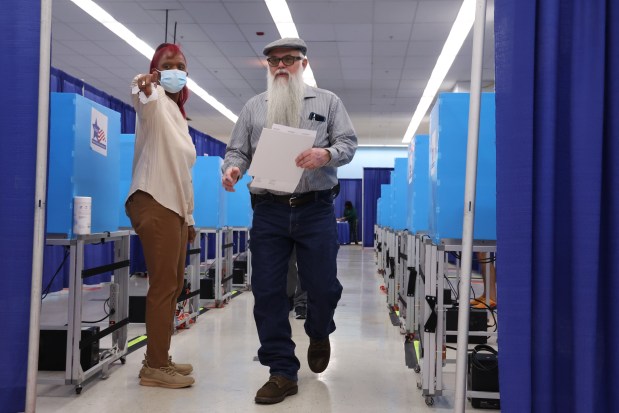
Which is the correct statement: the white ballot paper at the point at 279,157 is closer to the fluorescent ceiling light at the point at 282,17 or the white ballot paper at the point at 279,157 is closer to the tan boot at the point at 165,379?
the tan boot at the point at 165,379

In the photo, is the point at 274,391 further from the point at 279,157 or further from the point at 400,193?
the point at 400,193

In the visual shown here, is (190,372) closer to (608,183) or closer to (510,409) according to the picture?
(510,409)

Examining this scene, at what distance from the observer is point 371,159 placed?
19.5m

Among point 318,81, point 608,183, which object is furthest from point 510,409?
point 318,81

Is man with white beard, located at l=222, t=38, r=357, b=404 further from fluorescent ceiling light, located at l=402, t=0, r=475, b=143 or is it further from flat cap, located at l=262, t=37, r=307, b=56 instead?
fluorescent ceiling light, located at l=402, t=0, r=475, b=143

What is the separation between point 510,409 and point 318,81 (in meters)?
9.26

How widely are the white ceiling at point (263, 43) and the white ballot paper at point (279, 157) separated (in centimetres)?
417

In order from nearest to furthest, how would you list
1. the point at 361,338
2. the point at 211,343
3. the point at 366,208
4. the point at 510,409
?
the point at 510,409 → the point at 211,343 → the point at 361,338 → the point at 366,208

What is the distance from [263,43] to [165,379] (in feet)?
20.4

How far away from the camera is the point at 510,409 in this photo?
1374 millimetres

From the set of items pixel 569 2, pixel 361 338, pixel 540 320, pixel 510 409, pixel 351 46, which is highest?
pixel 351 46

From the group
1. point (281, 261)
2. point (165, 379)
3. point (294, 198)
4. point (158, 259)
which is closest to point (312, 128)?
point (294, 198)

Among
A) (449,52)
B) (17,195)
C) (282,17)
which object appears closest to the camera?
(17,195)

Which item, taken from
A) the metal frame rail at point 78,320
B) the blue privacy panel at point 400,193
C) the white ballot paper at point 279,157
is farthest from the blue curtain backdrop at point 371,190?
the white ballot paper at point 279,157
